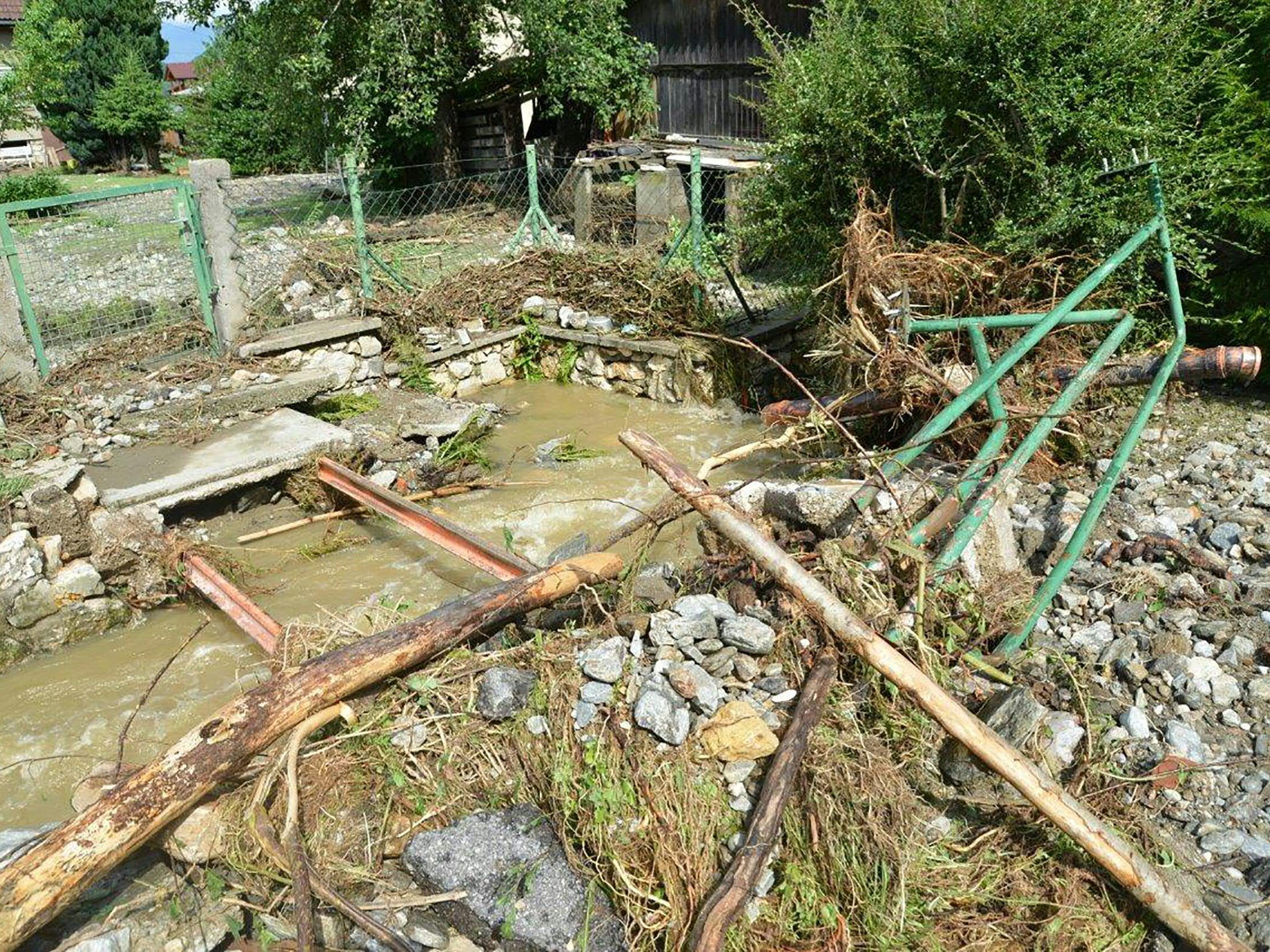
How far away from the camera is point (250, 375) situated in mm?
8109

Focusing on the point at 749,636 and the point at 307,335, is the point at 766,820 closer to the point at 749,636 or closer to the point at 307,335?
the point at 749,636

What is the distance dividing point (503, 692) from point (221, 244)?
598 cm

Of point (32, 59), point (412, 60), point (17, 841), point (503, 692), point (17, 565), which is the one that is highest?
point (32, 59)

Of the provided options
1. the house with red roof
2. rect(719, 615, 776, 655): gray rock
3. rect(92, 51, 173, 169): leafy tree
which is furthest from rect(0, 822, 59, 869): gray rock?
the house with red roof

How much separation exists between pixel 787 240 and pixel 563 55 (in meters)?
6.94

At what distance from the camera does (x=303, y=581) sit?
6223mm

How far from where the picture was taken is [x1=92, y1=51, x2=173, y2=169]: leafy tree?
957 inches

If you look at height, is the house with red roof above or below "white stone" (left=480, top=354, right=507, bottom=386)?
above

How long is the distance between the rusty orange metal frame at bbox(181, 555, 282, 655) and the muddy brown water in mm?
172

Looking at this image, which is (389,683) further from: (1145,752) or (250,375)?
(250,375)

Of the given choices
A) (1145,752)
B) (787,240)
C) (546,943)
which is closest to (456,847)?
(546,943)

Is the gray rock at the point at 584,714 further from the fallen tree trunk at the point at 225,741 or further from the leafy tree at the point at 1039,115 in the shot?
the leafy tree at the point at 1039,115

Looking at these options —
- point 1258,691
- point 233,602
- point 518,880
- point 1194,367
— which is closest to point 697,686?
point 518,880

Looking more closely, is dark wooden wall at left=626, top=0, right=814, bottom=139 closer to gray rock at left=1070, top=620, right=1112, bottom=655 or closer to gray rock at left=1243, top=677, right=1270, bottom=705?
gray rock at left=1070, top=620, right=1112, bottom=655
